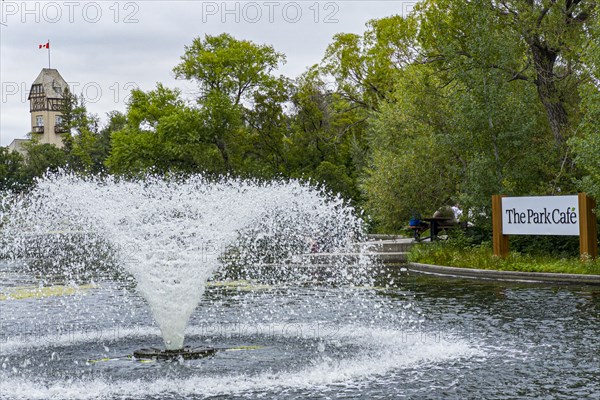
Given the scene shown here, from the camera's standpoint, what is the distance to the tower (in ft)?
460

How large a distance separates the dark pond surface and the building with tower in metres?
127

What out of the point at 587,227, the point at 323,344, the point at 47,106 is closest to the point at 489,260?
the point at 587,227

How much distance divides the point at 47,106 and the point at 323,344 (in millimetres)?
136661

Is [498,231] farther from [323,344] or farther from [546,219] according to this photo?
[323,344]

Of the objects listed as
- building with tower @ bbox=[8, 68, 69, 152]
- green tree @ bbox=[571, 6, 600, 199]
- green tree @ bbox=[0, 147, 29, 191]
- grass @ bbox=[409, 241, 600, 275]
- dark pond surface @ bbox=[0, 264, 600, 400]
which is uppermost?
building with tower @ bbox=[8, 68, 69, 152]

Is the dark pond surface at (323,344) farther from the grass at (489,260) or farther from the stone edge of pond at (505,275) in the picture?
the grass at (489,260)

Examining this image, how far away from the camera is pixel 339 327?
46.8ft

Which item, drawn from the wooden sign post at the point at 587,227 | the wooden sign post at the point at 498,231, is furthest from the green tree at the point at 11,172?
the wooden sign post at the point at 587,227

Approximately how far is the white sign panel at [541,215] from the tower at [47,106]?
4900 inches

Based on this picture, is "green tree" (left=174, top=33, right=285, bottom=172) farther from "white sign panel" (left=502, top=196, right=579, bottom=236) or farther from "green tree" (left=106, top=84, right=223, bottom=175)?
"white sign panel" (left=502, top=196, right=579, bottom=236)

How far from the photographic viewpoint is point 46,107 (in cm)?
14062

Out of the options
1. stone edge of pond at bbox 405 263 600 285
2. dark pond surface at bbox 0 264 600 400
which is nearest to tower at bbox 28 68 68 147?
stone edge of pond at bbox 405 263 600 285

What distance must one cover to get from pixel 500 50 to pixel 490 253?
6.95m

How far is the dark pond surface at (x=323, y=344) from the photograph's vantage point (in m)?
9.55
